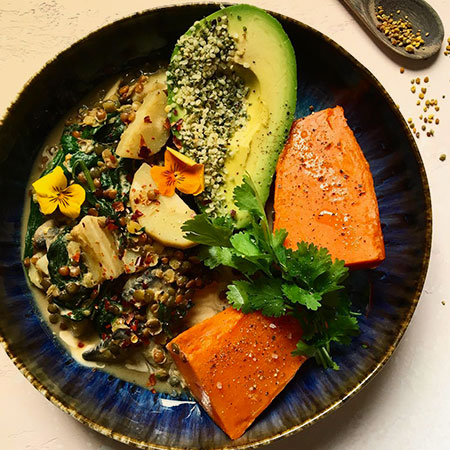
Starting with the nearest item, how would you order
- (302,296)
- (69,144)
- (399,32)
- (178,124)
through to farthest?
(302,296), (178,124), (69,144), (399,32)

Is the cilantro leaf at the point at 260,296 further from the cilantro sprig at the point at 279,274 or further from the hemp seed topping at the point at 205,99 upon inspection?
the hemp seed topping at the point at 205,99

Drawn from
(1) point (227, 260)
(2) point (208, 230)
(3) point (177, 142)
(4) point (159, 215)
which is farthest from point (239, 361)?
(3) point (177, 142)

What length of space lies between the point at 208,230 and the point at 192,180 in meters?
0.19

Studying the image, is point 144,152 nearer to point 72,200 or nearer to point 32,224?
point 72,200

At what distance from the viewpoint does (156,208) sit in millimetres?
1790

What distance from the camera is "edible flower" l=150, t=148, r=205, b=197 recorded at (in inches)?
69.6

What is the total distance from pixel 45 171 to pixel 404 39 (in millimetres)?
1430

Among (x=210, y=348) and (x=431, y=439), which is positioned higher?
(x=210, y=348)

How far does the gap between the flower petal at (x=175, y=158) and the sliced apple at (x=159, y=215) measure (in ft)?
0.34

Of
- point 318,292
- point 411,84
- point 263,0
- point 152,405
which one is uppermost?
point 263,0

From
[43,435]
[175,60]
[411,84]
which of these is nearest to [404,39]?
[411,84]

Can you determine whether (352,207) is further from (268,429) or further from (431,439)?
(431,439)

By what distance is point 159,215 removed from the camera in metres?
1.79

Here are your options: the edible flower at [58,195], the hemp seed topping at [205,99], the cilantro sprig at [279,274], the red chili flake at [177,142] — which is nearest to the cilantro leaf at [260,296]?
the cilantro sprig at [279,274]
